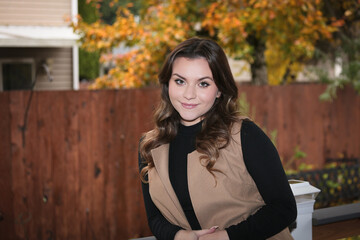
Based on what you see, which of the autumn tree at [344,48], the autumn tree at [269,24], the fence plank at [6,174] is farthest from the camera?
the autumn tree at [344,48]

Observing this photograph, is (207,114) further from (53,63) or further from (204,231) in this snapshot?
(53,63)

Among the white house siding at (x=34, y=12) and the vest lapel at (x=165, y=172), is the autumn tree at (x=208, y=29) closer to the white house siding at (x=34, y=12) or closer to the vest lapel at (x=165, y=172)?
the white house siding at (x=34, y=12)

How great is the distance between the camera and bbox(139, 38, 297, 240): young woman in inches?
64.0

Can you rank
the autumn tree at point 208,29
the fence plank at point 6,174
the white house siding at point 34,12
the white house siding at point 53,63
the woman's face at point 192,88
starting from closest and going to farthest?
the woman's face at point 192,88 → the fence plank at point 6,174 → the autumn tree at point 208,29 → the white house siding at point 34,12 → the white house siding at point 53,63

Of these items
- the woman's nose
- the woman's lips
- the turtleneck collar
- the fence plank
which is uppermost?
the woman's nose

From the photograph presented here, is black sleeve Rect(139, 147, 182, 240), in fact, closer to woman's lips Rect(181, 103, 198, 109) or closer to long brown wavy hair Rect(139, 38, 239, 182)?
long brown wavy hair Rect(139, 38, 239, 182)

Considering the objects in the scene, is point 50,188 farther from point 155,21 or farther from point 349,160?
point 349,160

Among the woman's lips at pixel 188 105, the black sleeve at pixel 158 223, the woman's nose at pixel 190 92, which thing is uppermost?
the woman's nose at pixel 190 92

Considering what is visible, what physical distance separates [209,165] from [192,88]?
28 cm

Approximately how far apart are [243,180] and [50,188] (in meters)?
3.47

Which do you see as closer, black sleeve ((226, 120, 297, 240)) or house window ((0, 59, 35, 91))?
black sleeve ((226, 120, 297, 240))

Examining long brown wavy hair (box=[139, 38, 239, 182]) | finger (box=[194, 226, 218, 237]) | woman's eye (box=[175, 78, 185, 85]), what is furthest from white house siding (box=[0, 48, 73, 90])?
finger (box=[194, 226, 218, 237])

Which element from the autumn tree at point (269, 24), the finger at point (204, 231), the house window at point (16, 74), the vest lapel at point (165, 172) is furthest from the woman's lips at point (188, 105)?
the house window at point (16, 74)

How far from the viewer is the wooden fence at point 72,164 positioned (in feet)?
15.0
